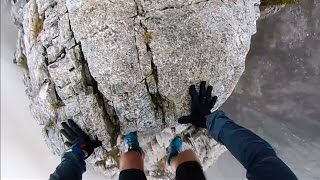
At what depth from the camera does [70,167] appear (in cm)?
690

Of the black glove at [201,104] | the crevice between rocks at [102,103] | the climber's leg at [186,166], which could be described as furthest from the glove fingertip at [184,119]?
the crevice between rocks at [102,103]

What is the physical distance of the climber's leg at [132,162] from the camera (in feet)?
20.8

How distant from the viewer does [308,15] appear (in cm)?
1016

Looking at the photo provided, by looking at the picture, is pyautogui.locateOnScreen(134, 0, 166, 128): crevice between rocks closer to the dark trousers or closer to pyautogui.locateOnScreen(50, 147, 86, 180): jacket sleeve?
pyautogui.locateOnScreen(50, 147, 86, 180): jacket sleeve

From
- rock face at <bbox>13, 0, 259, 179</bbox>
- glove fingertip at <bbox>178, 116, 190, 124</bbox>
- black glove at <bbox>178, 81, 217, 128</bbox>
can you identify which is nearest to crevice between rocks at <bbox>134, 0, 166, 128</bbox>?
rock face at <bbox>13, 0, 259, 179</bbox>

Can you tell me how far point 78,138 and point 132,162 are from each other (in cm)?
197

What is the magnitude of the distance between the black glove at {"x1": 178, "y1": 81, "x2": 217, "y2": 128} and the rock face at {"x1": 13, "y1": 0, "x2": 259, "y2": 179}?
229 millimetres

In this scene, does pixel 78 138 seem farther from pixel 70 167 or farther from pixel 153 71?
pixel 153 71

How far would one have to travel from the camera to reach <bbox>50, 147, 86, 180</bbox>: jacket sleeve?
21.0ft

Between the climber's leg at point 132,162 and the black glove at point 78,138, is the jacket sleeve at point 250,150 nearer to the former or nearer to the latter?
the climber's leg at point 132,162

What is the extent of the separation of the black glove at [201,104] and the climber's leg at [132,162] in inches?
53.0

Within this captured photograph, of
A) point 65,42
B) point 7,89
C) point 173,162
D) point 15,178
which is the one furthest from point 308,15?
point 15,178

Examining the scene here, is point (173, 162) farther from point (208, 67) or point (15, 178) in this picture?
point (15, 178)

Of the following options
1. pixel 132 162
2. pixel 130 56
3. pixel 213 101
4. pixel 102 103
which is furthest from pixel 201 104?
pixel 102 103
